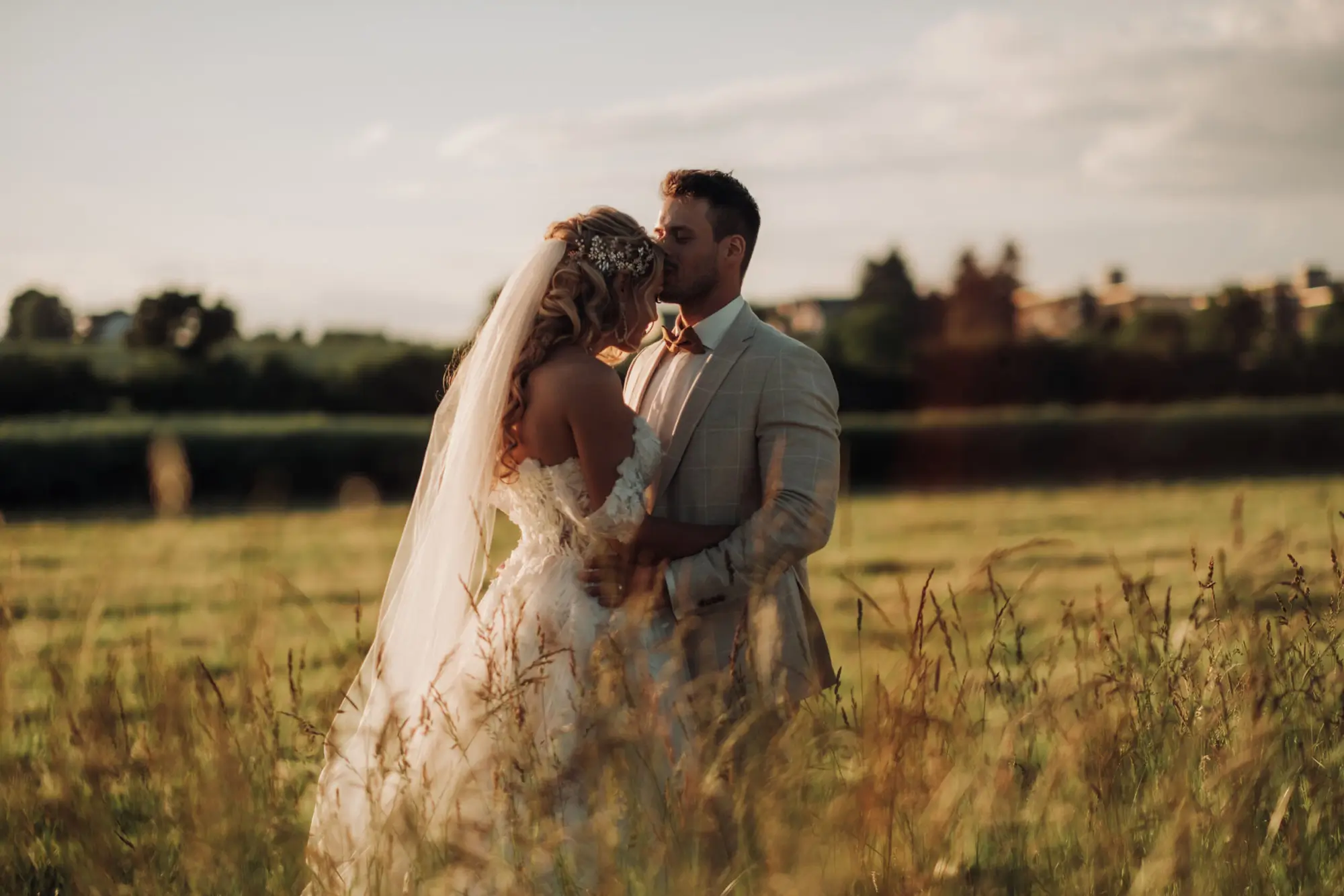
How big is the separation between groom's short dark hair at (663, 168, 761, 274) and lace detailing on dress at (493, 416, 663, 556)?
33.6 inches

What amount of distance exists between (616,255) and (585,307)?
209 mm

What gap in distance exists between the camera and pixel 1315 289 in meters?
83.2

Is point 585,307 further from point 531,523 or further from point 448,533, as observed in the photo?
point 448,533

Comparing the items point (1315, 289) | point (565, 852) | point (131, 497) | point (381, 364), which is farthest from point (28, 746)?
point (1315, 289)

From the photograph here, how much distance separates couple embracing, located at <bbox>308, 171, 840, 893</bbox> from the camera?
3688 millimetres

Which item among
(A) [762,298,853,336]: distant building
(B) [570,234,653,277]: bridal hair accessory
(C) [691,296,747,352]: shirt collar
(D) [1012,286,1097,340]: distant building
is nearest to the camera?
(B) [570,234,653,277]: bridal hair accessory

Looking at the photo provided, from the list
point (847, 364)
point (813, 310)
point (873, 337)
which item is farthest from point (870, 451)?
point (813, 310)

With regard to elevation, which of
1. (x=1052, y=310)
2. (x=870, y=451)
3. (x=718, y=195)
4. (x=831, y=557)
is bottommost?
(x=831, y=557)

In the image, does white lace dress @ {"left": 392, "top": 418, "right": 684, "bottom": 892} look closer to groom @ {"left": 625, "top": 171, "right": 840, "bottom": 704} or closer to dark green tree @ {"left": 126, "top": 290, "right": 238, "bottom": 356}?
groom @ {"left": 625, "top": 171, "right": 840, "bottom": 704}

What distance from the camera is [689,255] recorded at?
439 cm

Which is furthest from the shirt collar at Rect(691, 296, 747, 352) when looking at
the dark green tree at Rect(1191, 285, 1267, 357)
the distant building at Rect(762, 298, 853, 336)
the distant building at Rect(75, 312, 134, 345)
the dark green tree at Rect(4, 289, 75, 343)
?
the distant building at Rect(762, 298, 853, 336)

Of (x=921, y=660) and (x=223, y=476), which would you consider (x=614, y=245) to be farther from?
(x=223, y=476)

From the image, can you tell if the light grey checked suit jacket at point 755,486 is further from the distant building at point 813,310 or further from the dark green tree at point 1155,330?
the distant building at point 813,310

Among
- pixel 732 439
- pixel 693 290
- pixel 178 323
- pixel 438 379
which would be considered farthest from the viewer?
pixel 438 379
